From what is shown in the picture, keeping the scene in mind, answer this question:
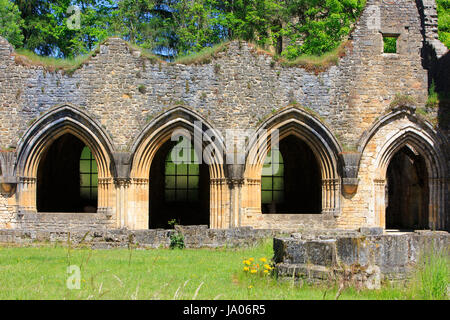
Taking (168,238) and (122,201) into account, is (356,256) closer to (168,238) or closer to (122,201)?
(168,238)

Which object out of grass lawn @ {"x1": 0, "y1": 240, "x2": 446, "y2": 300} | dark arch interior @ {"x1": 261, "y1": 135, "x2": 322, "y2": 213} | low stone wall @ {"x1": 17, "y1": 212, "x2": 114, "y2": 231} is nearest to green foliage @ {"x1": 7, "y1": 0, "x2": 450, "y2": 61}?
dark arch interior @ {"x1": 261, "y1": 135, "x2": 322, "y2": 213}

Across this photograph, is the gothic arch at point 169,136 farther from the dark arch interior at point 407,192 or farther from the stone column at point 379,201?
the dark arch interior at point 407,192

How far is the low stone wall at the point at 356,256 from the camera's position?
24.5 ft

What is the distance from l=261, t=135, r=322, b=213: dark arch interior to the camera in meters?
19.7

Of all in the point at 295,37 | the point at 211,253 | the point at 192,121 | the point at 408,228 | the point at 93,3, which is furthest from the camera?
the point at 93,3

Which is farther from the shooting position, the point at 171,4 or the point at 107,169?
the point at 171,4

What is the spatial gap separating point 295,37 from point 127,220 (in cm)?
1290

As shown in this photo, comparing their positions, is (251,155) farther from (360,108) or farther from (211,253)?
(211,253)

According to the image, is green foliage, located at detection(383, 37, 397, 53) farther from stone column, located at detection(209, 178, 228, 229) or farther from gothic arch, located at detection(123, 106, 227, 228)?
stone column, located at detection(209, 178, 228, 229)

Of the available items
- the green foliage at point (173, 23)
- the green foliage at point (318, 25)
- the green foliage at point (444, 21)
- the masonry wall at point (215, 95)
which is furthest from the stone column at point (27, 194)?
the green foliage at point (444, 21)

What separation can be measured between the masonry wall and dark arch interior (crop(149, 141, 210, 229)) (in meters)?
3.90

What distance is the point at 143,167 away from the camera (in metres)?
15.9

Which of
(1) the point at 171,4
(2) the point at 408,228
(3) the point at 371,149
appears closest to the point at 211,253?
(3) the point at 371,149

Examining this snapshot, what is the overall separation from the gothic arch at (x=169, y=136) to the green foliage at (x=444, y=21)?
1202 centimetres
